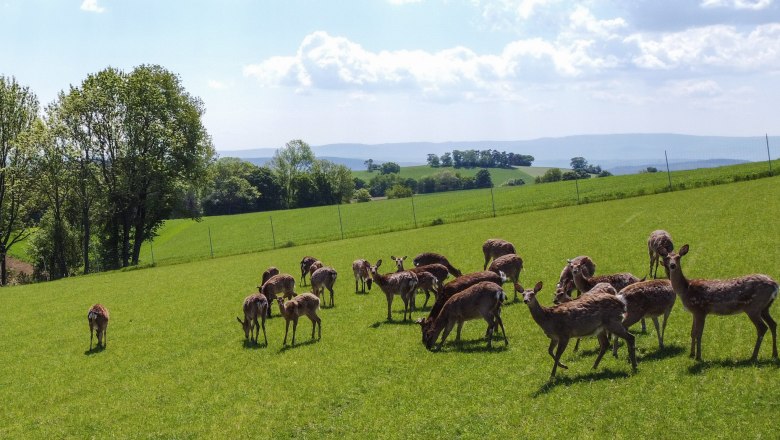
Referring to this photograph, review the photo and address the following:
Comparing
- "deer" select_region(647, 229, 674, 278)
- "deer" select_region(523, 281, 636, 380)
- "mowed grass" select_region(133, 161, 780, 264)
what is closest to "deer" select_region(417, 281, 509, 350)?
"deer" select_region(523, 281, 636, 380)

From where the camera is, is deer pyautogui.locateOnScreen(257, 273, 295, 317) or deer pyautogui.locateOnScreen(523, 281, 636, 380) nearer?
deer pyautogui.locateOnScreen(523, 281, 636, 380)

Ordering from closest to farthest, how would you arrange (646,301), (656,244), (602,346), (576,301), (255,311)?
1. (602,346)
2. (576,301)
3. (646,301)
4. (255,311)
5. (656,244)

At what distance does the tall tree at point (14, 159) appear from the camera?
177 ft

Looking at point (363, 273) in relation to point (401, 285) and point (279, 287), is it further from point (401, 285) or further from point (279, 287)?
point (401, 285)

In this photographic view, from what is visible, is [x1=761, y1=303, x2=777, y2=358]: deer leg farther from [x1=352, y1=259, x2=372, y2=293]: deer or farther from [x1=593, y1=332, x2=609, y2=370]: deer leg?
[x1=352, y1=259, x2=372, y2=293]: deer

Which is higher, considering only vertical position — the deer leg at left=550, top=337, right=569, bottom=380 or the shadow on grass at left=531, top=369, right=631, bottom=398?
the deer leg at left=550, top=337, right=569, bottom=380

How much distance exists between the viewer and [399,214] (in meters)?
77.5

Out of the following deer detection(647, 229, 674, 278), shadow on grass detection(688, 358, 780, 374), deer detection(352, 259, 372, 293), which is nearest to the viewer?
shadow on grass detection(688, 358, 780, 374)

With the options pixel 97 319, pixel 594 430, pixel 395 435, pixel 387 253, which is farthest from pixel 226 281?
pixel 594 430

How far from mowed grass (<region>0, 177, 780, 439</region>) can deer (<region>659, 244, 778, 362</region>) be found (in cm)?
57

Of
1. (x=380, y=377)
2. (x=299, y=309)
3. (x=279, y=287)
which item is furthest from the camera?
(x=279, y=287)

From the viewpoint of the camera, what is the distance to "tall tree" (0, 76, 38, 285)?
2126 inches

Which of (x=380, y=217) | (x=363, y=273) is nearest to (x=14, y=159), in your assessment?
(x=380, y=217)

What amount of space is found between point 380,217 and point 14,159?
3932 cm
